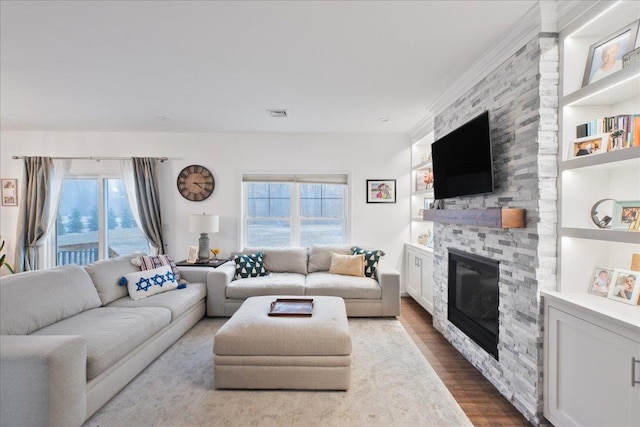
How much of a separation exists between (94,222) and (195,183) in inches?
67.0

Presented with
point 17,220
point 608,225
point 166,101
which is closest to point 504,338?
point 608,225

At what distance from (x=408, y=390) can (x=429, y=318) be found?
1.79 meters

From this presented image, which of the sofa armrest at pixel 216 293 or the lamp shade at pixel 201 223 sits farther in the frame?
the lamp shade at pixel 201 223

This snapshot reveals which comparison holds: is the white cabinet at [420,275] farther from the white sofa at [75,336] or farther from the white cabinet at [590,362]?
the white sofa at [75,336]

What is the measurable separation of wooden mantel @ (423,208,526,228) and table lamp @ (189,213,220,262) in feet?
10.2

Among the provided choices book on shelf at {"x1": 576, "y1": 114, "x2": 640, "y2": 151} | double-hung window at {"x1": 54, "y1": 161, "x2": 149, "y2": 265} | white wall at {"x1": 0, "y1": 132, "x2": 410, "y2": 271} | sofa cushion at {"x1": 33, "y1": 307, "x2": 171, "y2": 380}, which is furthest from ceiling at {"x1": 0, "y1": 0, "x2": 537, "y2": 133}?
sofa cushion at {"x1": 33, "y1": 307, "x2": 171, "y2": 380}

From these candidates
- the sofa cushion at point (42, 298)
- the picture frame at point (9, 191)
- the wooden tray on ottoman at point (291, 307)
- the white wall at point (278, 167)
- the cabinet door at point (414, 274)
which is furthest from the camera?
the white wall at point (278, 167)

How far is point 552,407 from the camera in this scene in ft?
6.22

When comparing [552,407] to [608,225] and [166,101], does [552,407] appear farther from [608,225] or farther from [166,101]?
[166,101]

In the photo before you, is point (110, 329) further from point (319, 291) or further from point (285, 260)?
point (285, 260)

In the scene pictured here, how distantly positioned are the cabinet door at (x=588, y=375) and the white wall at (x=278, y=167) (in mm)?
3177

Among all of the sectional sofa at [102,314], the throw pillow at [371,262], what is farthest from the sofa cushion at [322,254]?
the throw pillow at [371,262]

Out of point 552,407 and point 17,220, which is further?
point 17,220

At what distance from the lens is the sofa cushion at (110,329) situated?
2142 millimetres
